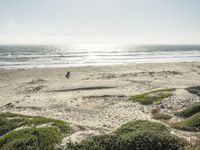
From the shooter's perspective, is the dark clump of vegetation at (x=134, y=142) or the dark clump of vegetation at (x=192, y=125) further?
the dark clump of vegetation at (x=192, y=125)

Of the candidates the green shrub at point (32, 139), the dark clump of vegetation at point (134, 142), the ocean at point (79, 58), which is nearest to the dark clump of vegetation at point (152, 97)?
the dark clump of vegetation at point (134, 142)

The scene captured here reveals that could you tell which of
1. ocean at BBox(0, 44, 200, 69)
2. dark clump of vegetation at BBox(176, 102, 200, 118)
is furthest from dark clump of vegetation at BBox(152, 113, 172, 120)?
ocean at BBox(0, 44, 200, 69)

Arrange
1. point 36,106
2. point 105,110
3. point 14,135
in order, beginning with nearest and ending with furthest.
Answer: point 14,135 → point 105,110 → point 36,106

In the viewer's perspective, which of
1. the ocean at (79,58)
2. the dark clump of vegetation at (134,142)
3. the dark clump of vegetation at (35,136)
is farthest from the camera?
the ocean at (79,58)

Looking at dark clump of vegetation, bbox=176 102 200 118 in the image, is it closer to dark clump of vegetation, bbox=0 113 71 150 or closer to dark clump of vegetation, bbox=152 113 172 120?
dark clump of vegetation, bbox=152 113 172 120

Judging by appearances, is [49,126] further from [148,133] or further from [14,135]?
[148,133]

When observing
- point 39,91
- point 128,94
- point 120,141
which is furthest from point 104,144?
point 39,91

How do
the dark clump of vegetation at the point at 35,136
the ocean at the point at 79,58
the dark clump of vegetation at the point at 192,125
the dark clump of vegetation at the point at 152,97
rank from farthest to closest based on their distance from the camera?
the ocean at the point at 79,58 → the dark clump of vegetation at the point at 152,97 → the dark clump of vegetation at the point at 192,125 → the dark clump of vegetation at the point at 35,136

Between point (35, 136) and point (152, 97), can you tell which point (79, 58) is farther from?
point (35, 136)

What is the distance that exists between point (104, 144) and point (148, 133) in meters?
1.72

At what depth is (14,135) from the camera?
11.1m

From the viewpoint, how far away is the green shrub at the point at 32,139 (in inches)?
391

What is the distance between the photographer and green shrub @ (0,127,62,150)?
32.6 ft

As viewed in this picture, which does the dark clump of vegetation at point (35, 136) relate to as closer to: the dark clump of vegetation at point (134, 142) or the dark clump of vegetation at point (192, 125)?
the dark clump of vegetation at point (134, 142)
